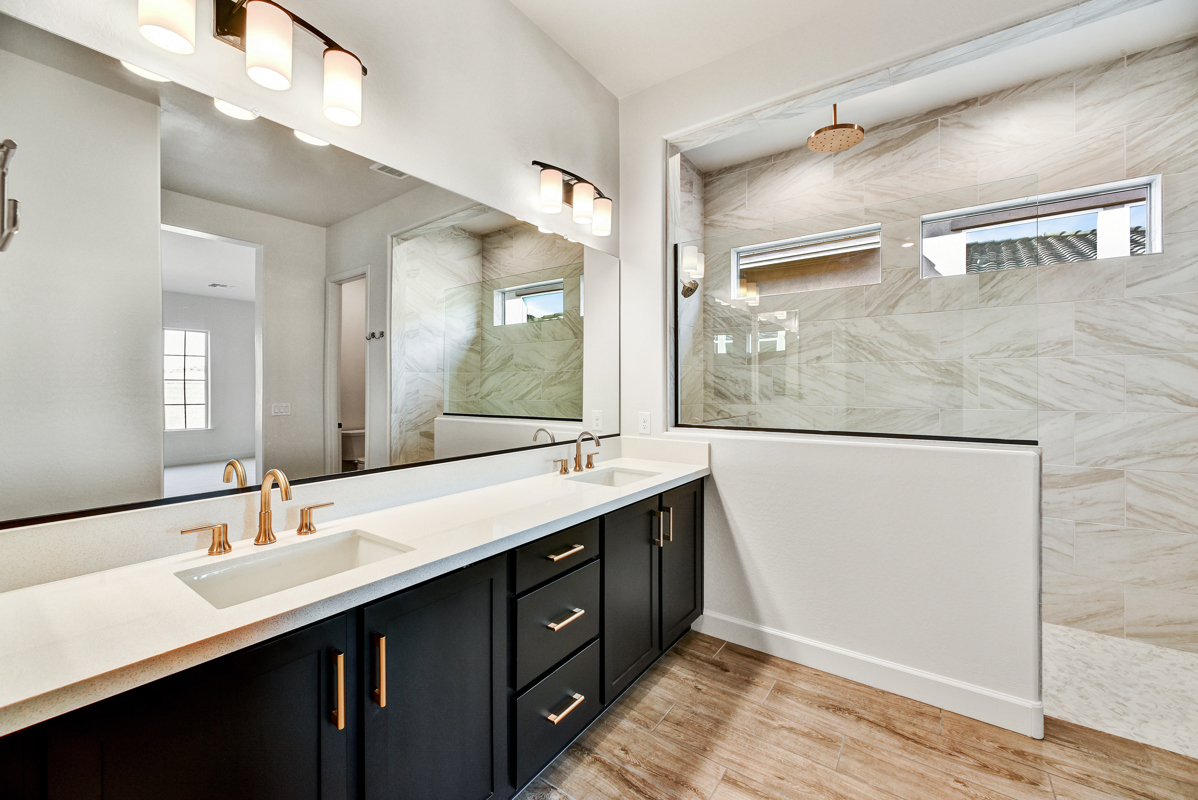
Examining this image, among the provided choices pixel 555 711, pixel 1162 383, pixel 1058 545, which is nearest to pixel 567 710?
pixel 555 711

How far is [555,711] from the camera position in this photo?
148cm

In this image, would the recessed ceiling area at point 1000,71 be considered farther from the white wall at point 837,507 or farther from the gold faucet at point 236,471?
the gold faucet at point 236,471

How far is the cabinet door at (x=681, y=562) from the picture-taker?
2.12 meters

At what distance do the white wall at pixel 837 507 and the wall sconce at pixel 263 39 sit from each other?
156cm

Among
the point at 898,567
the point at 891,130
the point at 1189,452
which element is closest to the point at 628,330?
the point at 898,567

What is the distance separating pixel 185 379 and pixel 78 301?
239mm

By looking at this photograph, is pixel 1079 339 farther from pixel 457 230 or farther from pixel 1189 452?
pixel 457 230

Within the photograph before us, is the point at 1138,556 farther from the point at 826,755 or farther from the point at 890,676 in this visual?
the point at 826,755

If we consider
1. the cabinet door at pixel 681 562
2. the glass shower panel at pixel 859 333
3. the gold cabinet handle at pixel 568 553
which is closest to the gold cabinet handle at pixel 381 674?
the gold cabinet handle at pixel 568 553

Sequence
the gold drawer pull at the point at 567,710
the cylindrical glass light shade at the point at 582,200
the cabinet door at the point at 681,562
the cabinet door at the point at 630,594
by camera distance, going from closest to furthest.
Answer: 1. the gold drawer pull at the point at 567,710
2. the cabinet door at the point at 630,594
3. the cabinet door at the point at 681,562
4. the cylindrical glass light shade at the point at 582,200

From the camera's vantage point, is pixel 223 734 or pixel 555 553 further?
pixel 555 553

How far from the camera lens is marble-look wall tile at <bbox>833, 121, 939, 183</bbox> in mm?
2754

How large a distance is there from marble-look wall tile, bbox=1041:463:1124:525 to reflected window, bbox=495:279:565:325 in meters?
2.64

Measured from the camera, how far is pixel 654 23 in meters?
2.20
